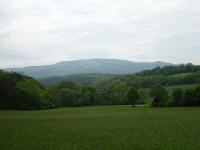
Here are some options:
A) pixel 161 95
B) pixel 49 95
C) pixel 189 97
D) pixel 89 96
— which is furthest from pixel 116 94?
pixel 189 97

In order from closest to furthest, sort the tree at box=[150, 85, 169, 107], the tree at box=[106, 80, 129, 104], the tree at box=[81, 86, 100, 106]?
1. the tree at box=[150, 85, 169, 107]
2. the tree at box=[81, 86, 100, 106]
3. the tree at box=[106, 80, 129, 104]

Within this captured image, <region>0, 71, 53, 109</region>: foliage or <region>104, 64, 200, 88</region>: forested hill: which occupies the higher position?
<region>104, 64, 200, 88</region>: forested hill

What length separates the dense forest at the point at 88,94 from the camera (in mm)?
96725

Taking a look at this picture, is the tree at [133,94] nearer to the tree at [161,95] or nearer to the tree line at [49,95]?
the tree line at [49,95]

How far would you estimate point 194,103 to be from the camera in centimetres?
9231

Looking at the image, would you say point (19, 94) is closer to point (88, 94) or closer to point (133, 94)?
point (88, 94)

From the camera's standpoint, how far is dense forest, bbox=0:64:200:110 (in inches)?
3808

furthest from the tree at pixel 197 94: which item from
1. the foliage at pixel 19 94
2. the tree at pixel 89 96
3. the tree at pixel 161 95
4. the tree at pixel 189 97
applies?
the tree at pixel 89 96

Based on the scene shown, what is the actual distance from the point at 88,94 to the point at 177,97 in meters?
43.4

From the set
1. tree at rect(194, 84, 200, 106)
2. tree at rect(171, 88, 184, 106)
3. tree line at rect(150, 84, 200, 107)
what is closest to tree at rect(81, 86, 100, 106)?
tree line at rect(150, 84, 200, 107)

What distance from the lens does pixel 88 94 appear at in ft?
428

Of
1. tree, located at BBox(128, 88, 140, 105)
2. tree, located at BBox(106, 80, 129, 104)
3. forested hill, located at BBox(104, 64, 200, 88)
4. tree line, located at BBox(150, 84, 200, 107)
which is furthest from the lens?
forested hill, located at BBox(104, 64, 200, 88)

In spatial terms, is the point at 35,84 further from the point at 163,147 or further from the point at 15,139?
the point at 163,147

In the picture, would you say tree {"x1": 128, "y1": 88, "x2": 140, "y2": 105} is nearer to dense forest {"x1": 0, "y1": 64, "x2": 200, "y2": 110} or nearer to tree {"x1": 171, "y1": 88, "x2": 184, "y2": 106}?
dense forest {"x1": 0, "y1": 64, "x2": 200, "y2": 110}
